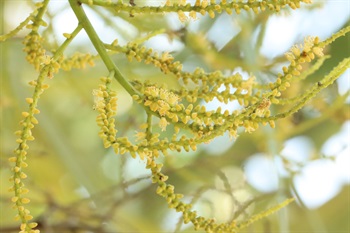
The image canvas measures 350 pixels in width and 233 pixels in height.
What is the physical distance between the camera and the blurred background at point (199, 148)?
3.80 ft

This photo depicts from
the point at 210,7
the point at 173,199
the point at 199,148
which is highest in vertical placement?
the point at 199,148

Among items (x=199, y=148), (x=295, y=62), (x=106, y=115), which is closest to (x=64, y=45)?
(x=106, y=115)

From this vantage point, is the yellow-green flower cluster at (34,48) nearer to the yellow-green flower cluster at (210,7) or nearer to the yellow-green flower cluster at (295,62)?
the yellow-green flower cluster at (210,7)

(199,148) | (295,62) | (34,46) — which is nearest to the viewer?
(295,62)

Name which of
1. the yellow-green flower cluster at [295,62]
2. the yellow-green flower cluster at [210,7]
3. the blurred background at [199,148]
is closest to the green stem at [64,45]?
the yellow-green flower cluster at [210,7]

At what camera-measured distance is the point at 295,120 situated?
4.24ft

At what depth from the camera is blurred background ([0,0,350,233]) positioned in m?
1.16

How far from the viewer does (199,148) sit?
1.43 meters

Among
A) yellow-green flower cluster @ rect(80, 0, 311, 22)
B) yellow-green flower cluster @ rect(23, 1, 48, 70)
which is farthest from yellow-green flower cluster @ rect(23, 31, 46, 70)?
yellow-green flower cluster @ rect(80, 0, 311, 22)

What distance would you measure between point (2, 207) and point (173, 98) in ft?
2.75

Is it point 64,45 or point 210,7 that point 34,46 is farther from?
point 210,7

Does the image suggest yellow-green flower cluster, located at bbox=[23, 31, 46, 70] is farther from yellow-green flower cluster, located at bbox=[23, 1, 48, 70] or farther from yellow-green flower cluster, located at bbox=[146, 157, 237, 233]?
yellow-green flower cluster, located at bbox=[146, 157, 237, 233]

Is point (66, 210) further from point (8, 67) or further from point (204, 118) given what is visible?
point (204, 118)

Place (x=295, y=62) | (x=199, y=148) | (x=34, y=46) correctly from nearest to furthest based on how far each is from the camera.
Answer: (x=295, y=62) < (x=34, y=46) < (x=199, y=148)
